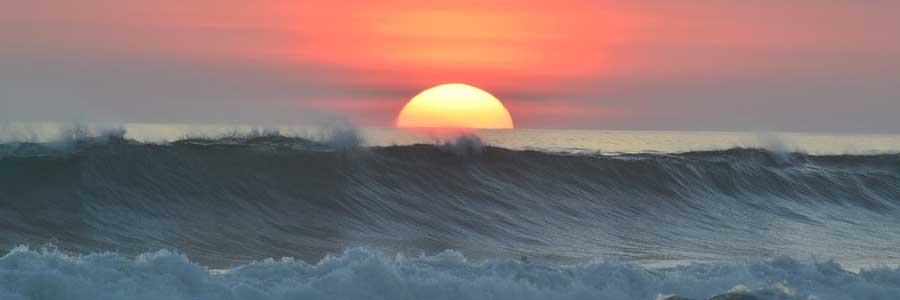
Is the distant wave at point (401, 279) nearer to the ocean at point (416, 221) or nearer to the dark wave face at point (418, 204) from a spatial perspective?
the ocean at point (416, 221)

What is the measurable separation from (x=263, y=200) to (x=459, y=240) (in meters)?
3.53

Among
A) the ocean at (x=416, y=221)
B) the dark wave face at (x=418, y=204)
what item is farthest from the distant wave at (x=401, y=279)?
the dark wave face at (x=418, y=204)

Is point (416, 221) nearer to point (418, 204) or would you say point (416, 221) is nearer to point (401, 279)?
point (418, 204)

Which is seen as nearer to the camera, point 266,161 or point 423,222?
point 423,222

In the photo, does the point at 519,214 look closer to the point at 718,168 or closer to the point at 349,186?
the point at 349,186

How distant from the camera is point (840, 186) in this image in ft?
83.4

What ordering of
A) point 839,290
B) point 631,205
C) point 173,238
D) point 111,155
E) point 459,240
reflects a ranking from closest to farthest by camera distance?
point 839,290
point 173,238
point 459,240
point 111,155
point 631,205

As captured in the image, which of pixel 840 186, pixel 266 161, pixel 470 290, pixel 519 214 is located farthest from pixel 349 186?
pixel 840 186

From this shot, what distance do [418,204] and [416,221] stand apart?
4.06 feet

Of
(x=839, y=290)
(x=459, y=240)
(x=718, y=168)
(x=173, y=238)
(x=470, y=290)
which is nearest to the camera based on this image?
(x=470, y=290)

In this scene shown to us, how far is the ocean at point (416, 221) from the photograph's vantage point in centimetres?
995

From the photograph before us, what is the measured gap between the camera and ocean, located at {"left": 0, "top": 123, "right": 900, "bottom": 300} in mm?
9953

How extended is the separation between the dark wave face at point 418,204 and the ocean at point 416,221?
0.17 feet

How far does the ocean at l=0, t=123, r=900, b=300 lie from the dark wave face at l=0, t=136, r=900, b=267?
53mm
